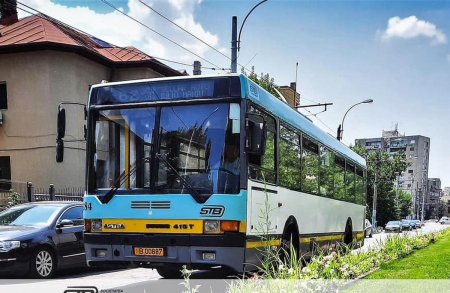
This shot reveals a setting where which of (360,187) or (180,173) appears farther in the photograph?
(360,187)

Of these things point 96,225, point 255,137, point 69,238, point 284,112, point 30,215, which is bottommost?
point 69,238

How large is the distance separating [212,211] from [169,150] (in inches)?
44.8

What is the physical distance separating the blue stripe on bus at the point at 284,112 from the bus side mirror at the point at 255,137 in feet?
1.48

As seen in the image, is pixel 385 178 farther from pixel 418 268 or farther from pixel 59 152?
pixel 59 152

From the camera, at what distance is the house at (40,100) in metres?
24.2

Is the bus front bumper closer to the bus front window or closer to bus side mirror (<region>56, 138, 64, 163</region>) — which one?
the bus front window

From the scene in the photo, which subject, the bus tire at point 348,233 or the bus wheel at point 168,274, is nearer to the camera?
the bus wheel at point 168,274

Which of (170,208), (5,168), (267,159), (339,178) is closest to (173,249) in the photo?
(170,208)

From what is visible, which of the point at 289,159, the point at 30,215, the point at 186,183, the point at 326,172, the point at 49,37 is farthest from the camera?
the point at 49,37

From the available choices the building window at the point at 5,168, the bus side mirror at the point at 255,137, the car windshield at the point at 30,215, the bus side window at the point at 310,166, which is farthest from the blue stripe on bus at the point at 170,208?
the building window at the point at 5,168

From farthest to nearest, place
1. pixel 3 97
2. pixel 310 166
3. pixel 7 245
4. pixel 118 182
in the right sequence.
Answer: pixel 3 97
pixel 310 166
pixel 7 245
pixel 118 182

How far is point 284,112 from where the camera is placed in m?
9.95

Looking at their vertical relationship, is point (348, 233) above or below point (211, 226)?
below

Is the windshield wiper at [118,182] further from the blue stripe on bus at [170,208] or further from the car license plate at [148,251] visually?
the car license plate at [148,251]
